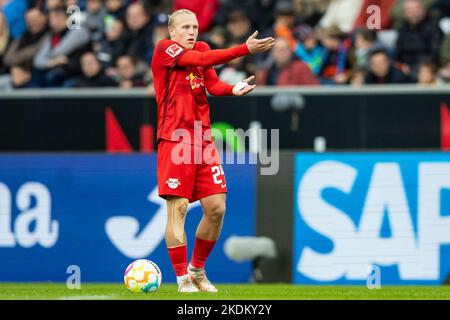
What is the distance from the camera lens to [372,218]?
13.9 meters

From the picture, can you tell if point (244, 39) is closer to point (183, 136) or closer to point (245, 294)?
point (183, 136)

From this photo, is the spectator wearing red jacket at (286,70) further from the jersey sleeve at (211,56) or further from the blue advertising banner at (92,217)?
the jersey sleeve at (211,56)

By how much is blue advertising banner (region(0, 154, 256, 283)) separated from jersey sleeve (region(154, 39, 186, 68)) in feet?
13.4

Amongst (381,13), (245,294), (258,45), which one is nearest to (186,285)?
(245,294)

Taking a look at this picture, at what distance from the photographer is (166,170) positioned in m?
10.6

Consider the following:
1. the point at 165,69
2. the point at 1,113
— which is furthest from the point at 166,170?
the point at 1,113

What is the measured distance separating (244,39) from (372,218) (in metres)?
4.55

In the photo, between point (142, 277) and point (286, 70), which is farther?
point (286, 70)

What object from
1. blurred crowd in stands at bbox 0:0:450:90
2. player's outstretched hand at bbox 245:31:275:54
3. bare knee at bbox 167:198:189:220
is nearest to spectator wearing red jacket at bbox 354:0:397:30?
blurred crowd in stands at bbox 0:0:450:90

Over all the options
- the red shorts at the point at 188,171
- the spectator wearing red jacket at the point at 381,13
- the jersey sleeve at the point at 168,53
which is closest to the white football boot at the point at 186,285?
the red shorts at the point at 188,171

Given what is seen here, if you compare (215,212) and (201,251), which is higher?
(215,212)

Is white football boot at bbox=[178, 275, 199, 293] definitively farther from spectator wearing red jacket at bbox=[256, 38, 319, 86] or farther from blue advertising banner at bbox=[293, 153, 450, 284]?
spectator wearing red jacket at bbox=[256, 38, 319, 86]

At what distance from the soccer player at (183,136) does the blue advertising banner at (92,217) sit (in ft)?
11.9

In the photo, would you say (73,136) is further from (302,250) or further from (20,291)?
(20,291)
